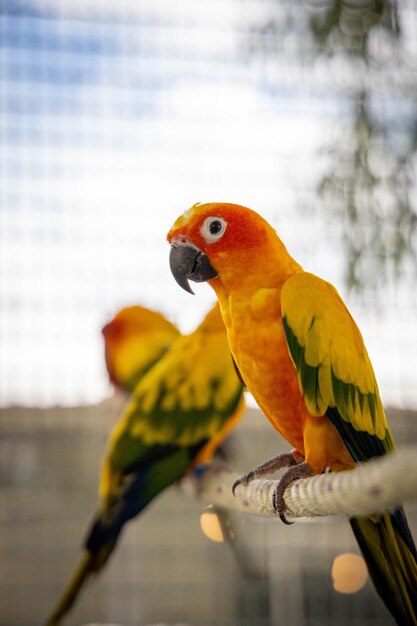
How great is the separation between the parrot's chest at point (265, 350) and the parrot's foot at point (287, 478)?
0.05 meters

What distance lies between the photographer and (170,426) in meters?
0.98

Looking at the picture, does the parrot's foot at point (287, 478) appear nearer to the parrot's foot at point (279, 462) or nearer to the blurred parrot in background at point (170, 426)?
the parrot's foot at point (279, 462)

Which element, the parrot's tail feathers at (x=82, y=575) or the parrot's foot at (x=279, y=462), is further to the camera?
the parrot's tail feathers at (x=82, y=575)

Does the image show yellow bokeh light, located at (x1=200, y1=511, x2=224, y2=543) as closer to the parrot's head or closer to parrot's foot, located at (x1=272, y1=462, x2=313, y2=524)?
parrot's foot, located at (x1=272, y1=462, x2=313, y2=524)

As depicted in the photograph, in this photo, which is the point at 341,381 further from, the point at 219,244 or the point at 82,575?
the point at 82,575

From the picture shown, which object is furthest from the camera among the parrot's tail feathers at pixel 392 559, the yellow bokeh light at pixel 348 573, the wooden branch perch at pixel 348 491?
the yellow bokeh light at pixel 348 573

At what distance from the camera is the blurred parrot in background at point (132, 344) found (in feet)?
4.09

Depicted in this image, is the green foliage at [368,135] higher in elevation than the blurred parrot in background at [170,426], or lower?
higher

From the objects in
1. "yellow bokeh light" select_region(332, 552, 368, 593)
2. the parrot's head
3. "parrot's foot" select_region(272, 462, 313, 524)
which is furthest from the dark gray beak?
"yellow bokeh light" select_region(332, 552, 368, 593)

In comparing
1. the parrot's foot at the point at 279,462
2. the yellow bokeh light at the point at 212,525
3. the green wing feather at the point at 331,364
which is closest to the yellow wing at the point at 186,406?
the yellow bokeh light at the point at 212,525

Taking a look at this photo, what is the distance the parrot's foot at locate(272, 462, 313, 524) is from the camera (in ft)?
1.74

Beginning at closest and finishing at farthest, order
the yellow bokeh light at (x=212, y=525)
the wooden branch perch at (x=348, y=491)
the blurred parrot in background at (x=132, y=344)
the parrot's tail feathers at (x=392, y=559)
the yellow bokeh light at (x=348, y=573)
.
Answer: the wooden branch perch at (x=348, y=491)
the parrot's tail feathers at (x=392, y=559)
the yellow bokeh light at (x=212, y=525)
the blurred parrot in background at (x=132, y=344)
the yellow bokeh light at (x=348, y=573)

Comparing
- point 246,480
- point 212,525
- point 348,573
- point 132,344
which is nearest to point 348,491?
point 246,480

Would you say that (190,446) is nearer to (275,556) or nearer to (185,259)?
(185,259)
